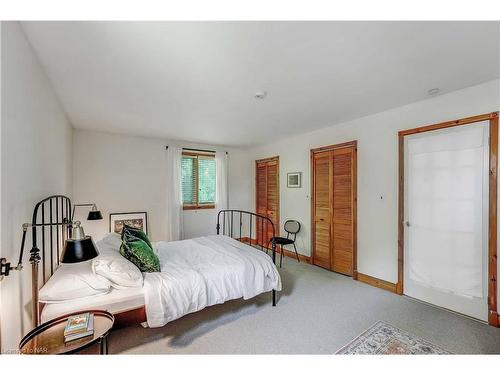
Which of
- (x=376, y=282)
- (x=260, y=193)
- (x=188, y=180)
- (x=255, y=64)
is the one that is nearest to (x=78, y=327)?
(x=255, y=64)

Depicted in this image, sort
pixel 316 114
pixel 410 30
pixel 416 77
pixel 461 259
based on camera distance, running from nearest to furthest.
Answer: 1. pixel 410 30
2. pixel 416 77
3. pixel 461 259
4. pixel 316 114

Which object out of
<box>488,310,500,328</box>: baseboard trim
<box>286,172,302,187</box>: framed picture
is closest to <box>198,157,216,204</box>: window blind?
<box>286,172,302,187</box>: framed picture

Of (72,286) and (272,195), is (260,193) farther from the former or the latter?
(72,286)

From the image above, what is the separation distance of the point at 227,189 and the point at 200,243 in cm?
228

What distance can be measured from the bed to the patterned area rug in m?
0.86

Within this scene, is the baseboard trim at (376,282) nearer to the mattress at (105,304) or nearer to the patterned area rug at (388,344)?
the patterned area rug at (388,344)

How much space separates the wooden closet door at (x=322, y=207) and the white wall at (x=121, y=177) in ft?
8.55

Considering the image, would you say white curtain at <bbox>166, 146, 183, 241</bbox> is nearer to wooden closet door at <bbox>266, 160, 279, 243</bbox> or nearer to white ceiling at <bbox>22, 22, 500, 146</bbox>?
white ceiling at <bbox>22, 22, 500, 146</bbox>

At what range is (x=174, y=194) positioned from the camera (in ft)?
14.9

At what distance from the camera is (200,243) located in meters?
3.14

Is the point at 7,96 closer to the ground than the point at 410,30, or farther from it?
closer to the ground
